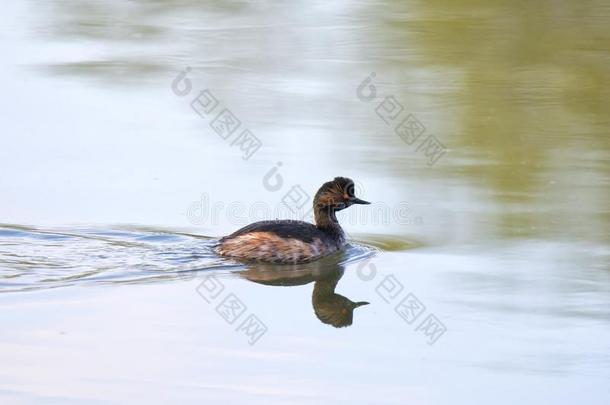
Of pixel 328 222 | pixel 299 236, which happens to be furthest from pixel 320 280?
pixel 328 222

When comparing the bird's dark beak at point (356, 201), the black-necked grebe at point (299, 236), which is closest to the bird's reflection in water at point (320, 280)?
the black-necked grebe at point (299, 236)

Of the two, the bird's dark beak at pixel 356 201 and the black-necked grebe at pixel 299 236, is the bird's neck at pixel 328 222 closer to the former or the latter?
the black-necked grebe at pixel 299 236

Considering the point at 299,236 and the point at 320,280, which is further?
the point at 299,236

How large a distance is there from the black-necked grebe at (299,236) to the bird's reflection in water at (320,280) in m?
0.08

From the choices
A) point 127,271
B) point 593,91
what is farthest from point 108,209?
point 593,91

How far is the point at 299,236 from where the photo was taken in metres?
9.92

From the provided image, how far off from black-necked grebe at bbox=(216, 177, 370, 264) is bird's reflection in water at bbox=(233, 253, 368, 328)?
0.08m

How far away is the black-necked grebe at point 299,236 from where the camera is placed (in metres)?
9.73

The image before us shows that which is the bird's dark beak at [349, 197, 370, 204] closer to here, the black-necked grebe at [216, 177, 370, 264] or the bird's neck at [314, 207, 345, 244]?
the black-necked grebe at [216, 177, 370, 264]

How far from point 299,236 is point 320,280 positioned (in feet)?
1.61

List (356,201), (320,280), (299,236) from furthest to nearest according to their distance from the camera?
(356,201) < (299,236) < (320,280)

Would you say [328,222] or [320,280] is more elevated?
[328,222]

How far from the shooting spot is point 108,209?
33.7 feet

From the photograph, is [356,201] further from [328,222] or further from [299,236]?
[299,236]
